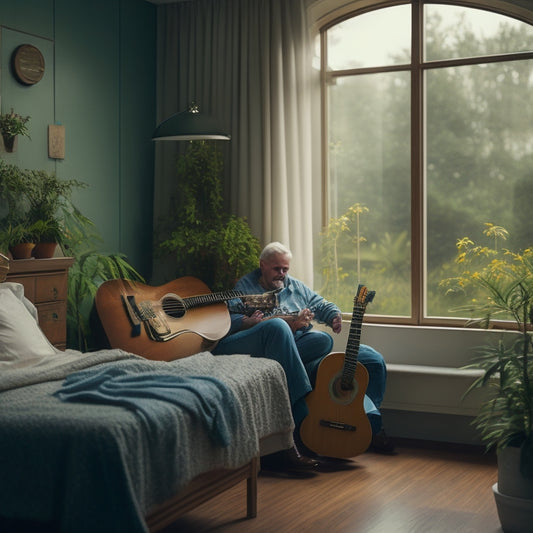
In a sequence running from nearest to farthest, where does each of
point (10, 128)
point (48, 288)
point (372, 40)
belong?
point (48, 288) < point (10, 128) < point (372, 40)

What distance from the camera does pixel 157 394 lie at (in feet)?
8.83

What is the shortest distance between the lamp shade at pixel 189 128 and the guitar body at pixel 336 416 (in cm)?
147

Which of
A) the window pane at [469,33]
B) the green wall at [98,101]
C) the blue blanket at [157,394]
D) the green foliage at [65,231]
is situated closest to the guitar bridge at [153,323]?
the green foliage at [65,231]

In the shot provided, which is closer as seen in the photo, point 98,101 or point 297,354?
point 297,354

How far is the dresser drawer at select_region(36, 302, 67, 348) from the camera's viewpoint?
3850 mm

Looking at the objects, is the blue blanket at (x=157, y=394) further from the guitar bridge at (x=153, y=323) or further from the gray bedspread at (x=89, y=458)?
the guitar bridge at (x=153, y=323)

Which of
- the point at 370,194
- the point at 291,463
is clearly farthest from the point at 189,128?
the point at 291,463

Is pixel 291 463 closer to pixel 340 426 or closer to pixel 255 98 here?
pixel 340 426

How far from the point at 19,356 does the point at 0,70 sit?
169 cm

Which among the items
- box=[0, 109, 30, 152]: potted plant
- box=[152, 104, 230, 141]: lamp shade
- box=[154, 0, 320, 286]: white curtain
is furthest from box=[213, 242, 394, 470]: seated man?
box=[0, 109, 30, 152]: potted plant

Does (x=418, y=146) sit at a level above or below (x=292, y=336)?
above

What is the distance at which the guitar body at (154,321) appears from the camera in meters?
4.09

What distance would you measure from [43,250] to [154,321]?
0.70 meters

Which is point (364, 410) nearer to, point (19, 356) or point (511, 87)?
point (19, 356)
